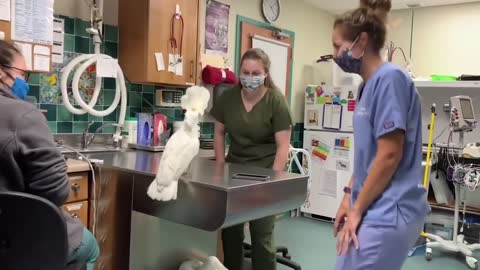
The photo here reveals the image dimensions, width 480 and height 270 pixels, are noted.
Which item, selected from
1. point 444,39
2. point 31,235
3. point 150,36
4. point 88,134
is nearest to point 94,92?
point 88,134

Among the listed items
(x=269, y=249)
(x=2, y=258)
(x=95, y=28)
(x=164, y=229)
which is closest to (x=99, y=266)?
(x=164, y=229)

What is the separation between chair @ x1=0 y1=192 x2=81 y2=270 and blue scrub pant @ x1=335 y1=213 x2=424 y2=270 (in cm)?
86

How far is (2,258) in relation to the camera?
1165 mm

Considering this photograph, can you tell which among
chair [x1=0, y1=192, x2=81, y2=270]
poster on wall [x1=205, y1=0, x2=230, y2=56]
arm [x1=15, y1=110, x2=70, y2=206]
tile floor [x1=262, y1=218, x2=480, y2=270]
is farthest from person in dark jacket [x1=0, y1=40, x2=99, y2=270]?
poster on wall [x1=205, y1=0, x2=230, y2=56]

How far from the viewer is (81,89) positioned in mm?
2900

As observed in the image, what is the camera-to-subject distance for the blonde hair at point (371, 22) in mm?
1357

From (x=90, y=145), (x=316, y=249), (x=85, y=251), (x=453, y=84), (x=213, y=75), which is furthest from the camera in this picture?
(x=453, y=84)

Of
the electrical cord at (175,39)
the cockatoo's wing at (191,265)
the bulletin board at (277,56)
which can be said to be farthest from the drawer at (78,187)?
the bulletin board at (277,56)

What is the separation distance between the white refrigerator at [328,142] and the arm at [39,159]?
347 centimetres

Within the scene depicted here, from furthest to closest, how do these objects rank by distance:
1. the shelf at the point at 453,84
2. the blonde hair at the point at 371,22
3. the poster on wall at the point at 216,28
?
the shelf at the point at 453,84
the poster on wall at the point at 216,28
the blonde hair at the point at 371,22

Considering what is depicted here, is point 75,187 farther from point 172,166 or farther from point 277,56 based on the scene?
point 277,56

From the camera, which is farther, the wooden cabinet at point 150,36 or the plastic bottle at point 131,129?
the plastic bottle at point 131,129

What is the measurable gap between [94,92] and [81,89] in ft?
0.33

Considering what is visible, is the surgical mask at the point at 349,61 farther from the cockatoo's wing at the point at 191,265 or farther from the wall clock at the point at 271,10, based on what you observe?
the wall clock at the point at 271,10
